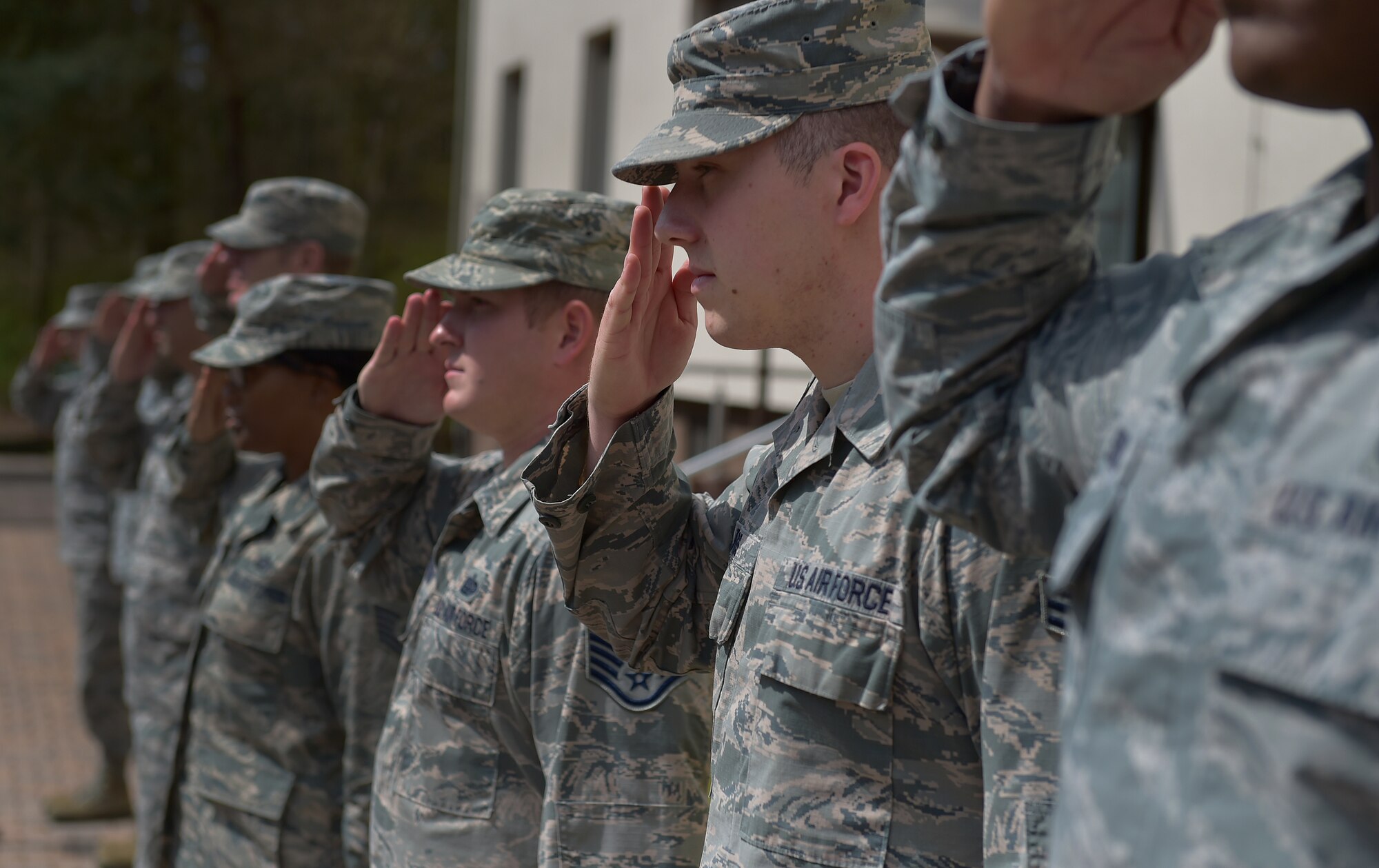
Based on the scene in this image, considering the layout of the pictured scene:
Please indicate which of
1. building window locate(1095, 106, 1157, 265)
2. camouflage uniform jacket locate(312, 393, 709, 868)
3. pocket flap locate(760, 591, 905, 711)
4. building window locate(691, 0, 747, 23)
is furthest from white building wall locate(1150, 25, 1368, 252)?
pocket flap locate(760, 591, 905, 711)

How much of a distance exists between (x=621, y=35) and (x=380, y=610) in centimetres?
822

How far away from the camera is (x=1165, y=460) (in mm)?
1014

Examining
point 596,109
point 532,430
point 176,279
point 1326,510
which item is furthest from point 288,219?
point 596,109

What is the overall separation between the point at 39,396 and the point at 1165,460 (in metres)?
10.5

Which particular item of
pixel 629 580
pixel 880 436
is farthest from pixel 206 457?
pixel 880 436

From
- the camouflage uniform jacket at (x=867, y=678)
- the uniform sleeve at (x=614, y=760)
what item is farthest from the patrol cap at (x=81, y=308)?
the camouflage uniform jacket at (x=867, y=678)

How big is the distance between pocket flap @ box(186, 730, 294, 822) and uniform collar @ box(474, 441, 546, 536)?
1.21 m

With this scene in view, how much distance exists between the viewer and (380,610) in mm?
3545

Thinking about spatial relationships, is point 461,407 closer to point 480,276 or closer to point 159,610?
point 480,276

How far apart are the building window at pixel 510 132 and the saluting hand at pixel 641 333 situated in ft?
39.7

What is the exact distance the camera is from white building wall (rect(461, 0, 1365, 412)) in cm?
654

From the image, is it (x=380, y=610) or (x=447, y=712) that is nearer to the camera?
(x=447, y=712)

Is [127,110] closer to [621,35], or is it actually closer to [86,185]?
[86,185]

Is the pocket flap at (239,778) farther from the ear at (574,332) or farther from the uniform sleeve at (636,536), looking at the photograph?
the uniform sleeve at (636,536)
